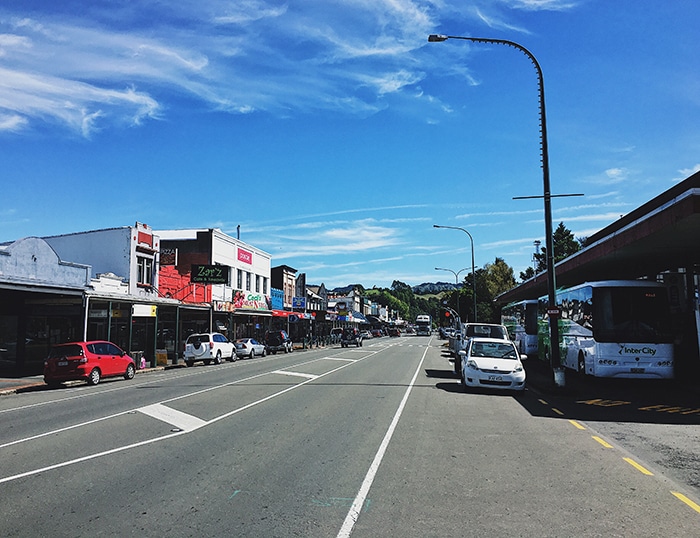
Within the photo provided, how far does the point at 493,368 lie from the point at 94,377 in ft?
47.4

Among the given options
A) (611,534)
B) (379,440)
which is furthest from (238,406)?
(611,534)

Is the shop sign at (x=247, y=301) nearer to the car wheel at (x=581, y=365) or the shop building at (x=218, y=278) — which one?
the shop building at (x=218, y=278)

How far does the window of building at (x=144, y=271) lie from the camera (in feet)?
115

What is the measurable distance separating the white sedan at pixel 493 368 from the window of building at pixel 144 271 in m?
23.4

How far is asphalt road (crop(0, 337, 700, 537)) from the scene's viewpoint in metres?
5.78

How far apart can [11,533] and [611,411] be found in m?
12.5

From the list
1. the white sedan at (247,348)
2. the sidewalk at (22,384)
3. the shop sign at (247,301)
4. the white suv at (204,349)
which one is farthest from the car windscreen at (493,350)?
the shop sign at (247,301)

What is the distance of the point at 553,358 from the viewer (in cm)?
1700

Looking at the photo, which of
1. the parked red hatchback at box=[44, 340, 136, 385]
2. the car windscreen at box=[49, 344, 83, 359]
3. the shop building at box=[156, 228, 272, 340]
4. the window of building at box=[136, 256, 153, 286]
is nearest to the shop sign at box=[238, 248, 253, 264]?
the shop building at box=[156, 228, 272, 340]

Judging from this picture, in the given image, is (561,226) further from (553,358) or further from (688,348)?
(553,358)

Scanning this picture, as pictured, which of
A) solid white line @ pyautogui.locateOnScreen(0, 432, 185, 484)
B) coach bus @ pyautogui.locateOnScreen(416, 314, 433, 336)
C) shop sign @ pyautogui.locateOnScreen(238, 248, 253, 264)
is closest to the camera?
solid white line @ pyautogui.locateOnScreen(0, 432, 185, 484)

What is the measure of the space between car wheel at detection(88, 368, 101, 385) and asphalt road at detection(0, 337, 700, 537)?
640 cm

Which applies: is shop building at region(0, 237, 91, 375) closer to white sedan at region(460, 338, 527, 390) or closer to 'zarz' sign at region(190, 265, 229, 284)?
'zarz' sign at region(190, 265, 229, 284)

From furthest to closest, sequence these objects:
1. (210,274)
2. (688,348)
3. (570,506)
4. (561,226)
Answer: (561,226) → (210,274) → (688,348) → (570,506)
